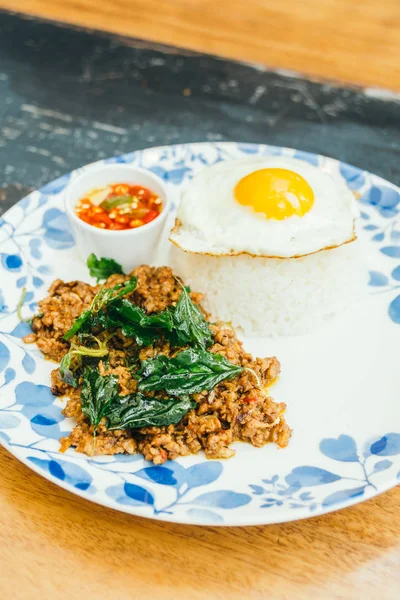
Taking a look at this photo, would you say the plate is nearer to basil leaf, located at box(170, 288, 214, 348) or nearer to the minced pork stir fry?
the minced pork stir fry

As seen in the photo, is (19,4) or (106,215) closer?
(106,215)

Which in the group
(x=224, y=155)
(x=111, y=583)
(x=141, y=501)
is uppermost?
(x=224, y=155)

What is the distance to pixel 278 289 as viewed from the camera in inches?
162

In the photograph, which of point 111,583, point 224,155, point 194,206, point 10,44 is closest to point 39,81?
point 10,44

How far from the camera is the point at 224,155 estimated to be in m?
4.98

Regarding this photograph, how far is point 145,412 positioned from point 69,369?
0.54m

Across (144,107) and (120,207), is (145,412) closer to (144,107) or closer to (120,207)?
(120,207)

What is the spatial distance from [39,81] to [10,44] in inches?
31.0

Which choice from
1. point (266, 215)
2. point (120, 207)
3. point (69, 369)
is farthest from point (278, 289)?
point (69, 369)

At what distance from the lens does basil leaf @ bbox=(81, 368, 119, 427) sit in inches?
124

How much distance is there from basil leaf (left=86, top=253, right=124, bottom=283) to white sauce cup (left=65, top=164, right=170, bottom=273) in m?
0.06

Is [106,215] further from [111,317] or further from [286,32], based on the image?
[286,32]

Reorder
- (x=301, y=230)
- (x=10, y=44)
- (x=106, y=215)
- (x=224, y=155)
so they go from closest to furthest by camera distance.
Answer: (x=301, y=230), (x=106, y=215), (x=224, y=155), (x=10, y=44)

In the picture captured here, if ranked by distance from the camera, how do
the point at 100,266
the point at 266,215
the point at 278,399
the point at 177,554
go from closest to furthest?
1. the point at 177,554
2. the point at 278,399
3. the point at 266,215
4. the point at 100,266
